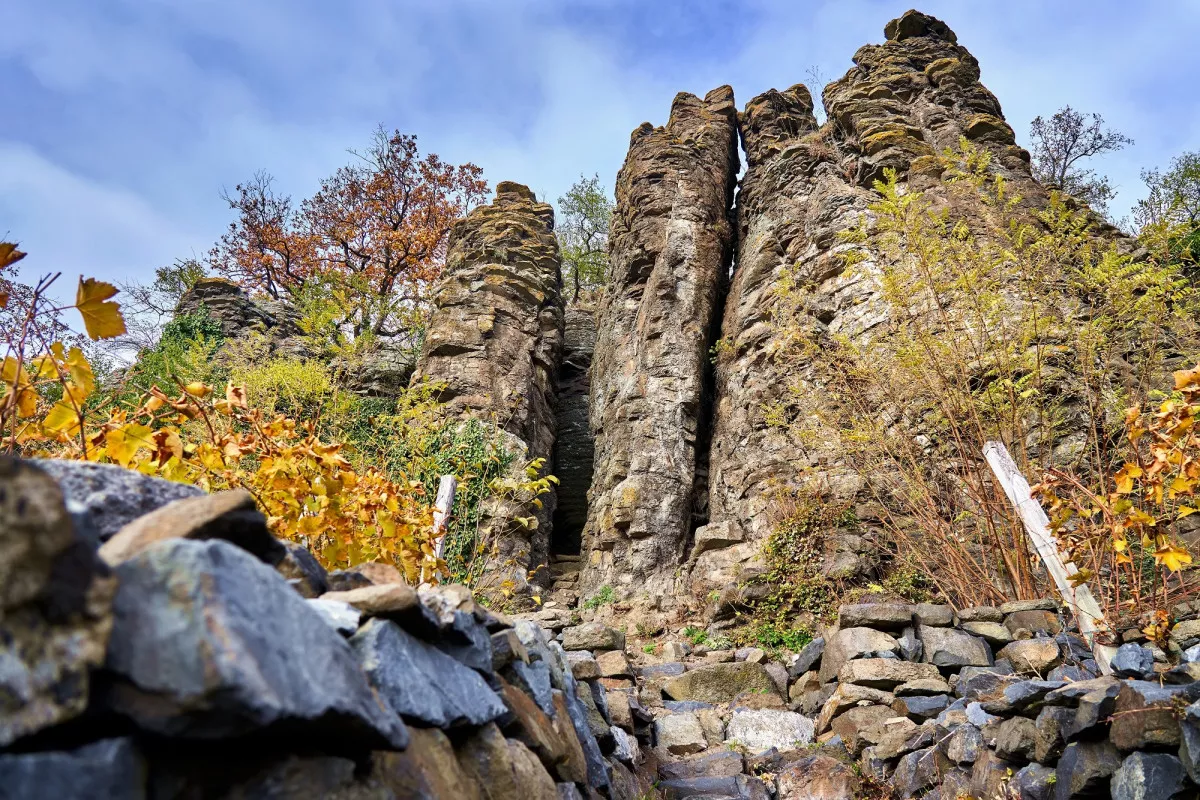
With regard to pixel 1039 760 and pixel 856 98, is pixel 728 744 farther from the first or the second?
pixel 856 98

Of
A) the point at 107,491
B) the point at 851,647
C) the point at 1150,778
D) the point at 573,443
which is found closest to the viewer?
the point at 107,491

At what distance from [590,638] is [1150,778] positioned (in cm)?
412

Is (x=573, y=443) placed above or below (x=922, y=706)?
above

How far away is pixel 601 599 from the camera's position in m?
9.30

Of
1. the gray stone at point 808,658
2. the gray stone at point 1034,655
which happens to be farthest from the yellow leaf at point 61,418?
the gray stone at point 808,658

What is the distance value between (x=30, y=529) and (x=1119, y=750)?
303 centimetres

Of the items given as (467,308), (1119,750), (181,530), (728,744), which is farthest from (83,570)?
(467,308)

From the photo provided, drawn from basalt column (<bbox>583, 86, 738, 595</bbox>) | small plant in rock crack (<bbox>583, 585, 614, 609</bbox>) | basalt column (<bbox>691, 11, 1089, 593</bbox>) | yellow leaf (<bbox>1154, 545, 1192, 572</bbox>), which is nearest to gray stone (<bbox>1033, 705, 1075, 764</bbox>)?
yellow leaf (<bbox>1154, 545, 1192, 572</bbox>)

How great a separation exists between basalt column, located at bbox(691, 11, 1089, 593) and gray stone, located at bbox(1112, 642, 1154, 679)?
12.6 feet

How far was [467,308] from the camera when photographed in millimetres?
13469

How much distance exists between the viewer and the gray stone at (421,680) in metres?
1.37

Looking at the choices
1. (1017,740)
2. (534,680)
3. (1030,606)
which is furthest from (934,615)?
(534,680)

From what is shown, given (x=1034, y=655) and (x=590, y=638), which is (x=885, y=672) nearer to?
(x=1034, y=655)

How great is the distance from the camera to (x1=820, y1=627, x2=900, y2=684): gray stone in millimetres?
4707
